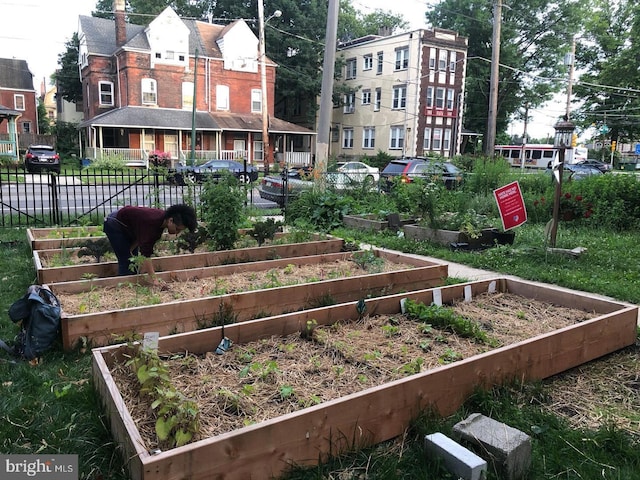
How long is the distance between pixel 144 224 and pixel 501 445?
4.24 metres

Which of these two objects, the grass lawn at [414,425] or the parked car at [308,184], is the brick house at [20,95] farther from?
the grass lawn at [414,425]

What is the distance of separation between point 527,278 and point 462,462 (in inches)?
205

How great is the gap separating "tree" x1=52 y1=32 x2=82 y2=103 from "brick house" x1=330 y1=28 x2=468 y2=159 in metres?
26.1

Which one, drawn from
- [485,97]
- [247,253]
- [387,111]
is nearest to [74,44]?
[387,111]

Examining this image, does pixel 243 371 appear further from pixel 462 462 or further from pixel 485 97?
pixel 485 97

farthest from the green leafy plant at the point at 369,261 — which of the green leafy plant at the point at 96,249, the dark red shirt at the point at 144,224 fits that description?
the green leafy plant at the point at 96,249

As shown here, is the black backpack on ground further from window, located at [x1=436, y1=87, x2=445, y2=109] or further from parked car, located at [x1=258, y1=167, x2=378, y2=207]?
window, located at [x1=436, y1=87, x2=445, y2=109]

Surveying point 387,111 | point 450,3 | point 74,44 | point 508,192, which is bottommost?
point 508,192

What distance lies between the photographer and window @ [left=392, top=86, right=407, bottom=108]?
41375mm

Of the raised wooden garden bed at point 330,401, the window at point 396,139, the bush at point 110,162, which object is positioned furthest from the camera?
the window at point 396,139

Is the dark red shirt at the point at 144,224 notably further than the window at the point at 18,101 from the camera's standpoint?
No

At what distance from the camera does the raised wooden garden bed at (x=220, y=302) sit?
4234mm

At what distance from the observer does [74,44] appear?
160 ft

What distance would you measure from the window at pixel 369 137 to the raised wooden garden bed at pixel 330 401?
4090 cm
